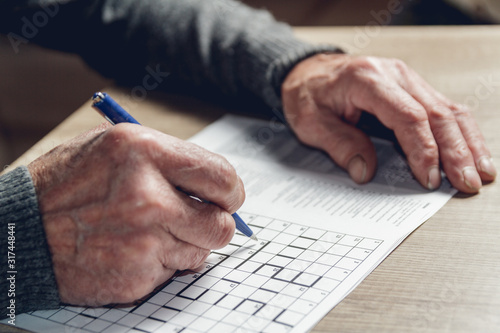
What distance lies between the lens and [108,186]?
0.55 m

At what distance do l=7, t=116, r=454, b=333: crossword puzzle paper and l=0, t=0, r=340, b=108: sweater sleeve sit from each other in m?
0.25

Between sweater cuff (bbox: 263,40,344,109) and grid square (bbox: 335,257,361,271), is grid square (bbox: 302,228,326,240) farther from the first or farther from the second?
sweater cuff (bbox: 263,40,344,109)

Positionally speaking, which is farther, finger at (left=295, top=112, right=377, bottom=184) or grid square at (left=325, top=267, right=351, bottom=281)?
finger at (left=295, top=112, right=377, bottom=184)

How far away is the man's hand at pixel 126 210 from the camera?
1.79 feet

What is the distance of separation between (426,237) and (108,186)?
0.37m

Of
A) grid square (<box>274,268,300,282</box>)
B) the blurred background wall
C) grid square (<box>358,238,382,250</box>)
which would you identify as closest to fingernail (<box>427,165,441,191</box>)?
grid square (<box>358,238,382,250</box>)

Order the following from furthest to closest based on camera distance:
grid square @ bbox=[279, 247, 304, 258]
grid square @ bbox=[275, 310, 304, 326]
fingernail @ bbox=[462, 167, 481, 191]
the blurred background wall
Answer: the blurred background wall, fingernail @ bbox=[462, 167, 481, 191], grid square @ bbox=[279, 247, 304, 258], grid square @ bbox=[275, 310, 304, 326]

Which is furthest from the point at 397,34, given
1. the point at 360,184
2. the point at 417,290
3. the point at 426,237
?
the point at 417,290

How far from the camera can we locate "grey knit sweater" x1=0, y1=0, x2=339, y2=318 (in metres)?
1.03

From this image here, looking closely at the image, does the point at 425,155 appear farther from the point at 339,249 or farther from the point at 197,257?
the point at 197,257

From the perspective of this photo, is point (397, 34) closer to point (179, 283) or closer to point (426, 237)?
point (426, 237)

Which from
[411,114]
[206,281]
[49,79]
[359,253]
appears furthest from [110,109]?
[49,79]

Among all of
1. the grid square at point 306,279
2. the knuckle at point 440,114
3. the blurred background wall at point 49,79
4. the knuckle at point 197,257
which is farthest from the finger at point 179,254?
the blurred background wall at point 49,79

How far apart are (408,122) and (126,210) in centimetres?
44
